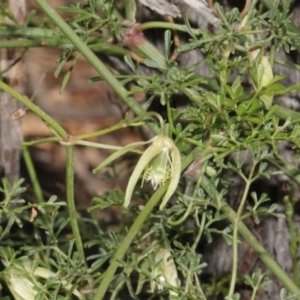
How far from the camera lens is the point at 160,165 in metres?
0.89

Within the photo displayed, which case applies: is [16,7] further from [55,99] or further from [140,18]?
[55,99]

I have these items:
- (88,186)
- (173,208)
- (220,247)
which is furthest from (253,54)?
(88,186)

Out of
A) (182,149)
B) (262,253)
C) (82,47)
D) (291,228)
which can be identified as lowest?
(291,228)

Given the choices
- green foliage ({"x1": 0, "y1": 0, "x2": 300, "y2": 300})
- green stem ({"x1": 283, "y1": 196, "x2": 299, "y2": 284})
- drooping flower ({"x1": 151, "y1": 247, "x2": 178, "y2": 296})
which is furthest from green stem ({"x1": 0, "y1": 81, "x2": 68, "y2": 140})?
green stem ({"x1": 283, "y1": 196, "x2": 299, "y2": 284})

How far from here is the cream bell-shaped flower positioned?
872 millimetres

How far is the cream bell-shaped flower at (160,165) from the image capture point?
2.86ft

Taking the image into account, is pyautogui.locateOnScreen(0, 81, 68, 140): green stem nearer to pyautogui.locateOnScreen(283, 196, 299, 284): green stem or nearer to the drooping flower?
the drooping flower

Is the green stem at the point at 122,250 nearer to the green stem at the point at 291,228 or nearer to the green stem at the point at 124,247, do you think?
the green stem at the point at 124,247

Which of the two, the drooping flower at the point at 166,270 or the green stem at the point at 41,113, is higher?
the green stem at the point at 41,113

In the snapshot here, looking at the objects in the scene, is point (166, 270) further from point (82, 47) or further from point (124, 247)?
point (82, 47)

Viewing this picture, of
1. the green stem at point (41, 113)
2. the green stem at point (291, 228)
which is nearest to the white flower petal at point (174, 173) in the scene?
the green stem at point (41, 113)

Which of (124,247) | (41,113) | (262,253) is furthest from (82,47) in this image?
(262,253)

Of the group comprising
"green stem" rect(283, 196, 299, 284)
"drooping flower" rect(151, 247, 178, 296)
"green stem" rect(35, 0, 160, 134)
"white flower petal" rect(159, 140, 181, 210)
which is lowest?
"green stem" rect(283, 196, 299, 284)

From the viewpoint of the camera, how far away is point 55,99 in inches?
125
